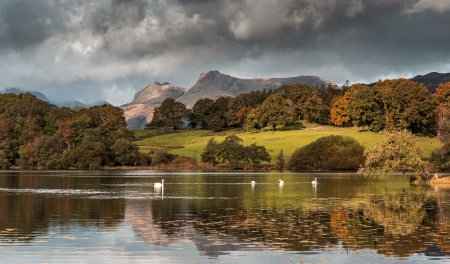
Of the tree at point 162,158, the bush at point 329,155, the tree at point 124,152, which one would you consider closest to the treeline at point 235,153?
the bush at point 329,155

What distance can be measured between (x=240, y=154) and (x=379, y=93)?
161ft

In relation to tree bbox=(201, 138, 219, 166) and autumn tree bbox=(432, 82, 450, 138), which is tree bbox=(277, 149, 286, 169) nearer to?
tree bbox=(201, 138, 219, 166)

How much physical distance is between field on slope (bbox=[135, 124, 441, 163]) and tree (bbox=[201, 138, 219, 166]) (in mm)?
4479

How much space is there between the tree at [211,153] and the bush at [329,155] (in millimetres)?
18291

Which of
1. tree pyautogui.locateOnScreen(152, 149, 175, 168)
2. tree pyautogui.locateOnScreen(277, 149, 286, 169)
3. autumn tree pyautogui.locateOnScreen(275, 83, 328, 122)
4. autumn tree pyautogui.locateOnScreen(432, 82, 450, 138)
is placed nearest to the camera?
tree pyautogui.locateOnScreen(277, 149, 286, 169)

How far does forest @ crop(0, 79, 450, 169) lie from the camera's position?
137000 millimetres

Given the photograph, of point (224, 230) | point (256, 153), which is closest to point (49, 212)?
point (224, 230)

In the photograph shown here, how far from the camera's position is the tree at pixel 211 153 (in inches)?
5429

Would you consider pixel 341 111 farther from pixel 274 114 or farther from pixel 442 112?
pixel 442 112

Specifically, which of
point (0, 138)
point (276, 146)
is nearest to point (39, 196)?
point (276, 146)

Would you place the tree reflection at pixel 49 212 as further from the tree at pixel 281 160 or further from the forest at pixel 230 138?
the forest at pixel 230 138

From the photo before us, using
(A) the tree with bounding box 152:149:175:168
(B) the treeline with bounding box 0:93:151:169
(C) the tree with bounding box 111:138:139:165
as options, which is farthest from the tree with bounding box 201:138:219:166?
(C) the tree with bounding box 111:138:139:165

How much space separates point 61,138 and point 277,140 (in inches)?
2336

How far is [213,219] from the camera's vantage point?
3350 cm
